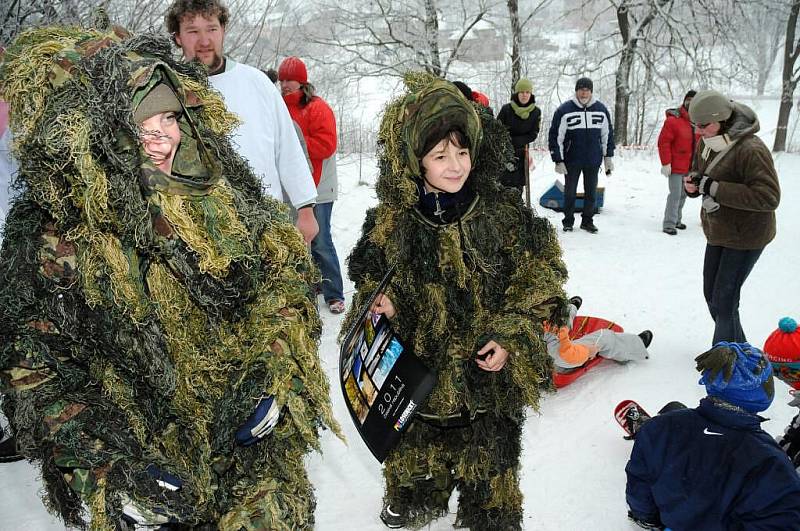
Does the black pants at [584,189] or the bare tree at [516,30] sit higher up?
the bare tree at [516,30]

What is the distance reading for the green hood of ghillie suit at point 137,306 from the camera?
1408mm

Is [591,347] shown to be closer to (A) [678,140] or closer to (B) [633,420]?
(B) [633,420]

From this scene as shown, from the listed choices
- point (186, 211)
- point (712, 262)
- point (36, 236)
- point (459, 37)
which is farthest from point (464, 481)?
point (459, 37)

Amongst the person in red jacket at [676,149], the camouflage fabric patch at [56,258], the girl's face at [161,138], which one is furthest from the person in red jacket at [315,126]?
the person in red jacket at [676,149]

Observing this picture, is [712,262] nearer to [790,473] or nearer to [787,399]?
[787,399]

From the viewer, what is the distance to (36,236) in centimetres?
144

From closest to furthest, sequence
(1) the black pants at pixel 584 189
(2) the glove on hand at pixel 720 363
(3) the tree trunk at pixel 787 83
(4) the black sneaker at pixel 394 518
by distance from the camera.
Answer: (2) the glove on hand at pixel 720 363, (4) the black sneaker at pixel 394 518, (1) the black pants at pixel 584 189, (3) the tree trunk at pixel 787 83

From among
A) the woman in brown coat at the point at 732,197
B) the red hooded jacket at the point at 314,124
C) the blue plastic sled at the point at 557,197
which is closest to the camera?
the woman in brown coat at the point at 732,197

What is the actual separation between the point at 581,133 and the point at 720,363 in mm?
5324

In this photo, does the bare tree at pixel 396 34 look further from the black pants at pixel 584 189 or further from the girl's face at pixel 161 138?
the girl's face at pixel 161 138

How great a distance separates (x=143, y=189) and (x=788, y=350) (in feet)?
10.0

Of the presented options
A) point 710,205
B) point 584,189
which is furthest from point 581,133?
point 710,205

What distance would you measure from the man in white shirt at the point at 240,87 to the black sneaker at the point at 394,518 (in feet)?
5.08

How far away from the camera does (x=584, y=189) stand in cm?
716
